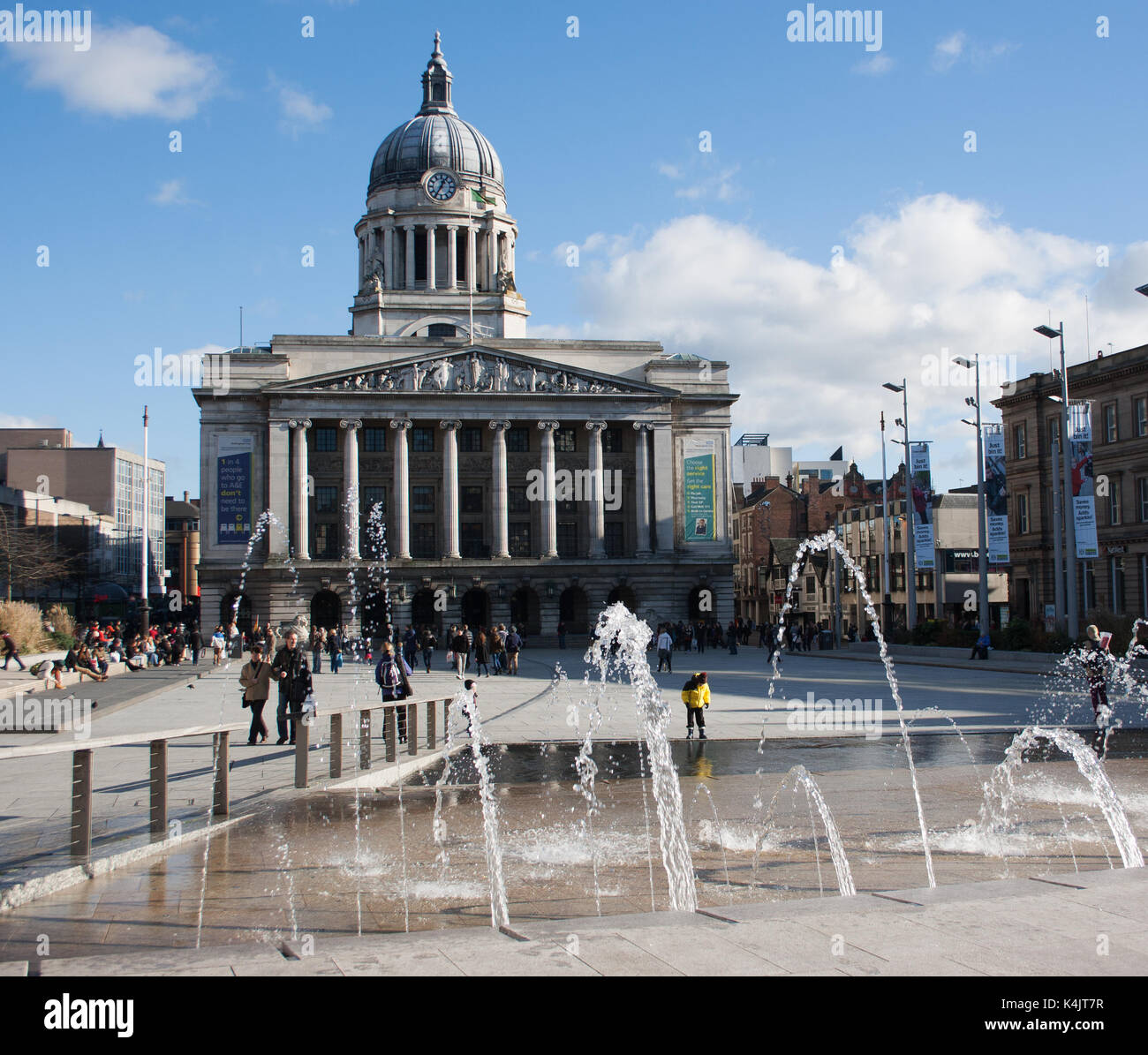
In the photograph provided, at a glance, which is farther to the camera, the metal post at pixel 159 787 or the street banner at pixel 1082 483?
the street banner at pixel 1082 483

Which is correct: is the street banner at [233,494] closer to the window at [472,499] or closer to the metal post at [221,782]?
the window at [472,499]

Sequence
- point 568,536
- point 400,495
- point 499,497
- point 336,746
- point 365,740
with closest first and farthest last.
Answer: point 336,746, point 365,740, point 400,495, point 499,497, point 568,536

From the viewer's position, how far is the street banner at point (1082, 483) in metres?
42.2

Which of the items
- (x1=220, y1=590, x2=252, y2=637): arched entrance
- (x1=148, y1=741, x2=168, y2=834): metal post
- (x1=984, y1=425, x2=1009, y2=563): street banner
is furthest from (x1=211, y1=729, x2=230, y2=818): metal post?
(x1=220, y1=590, x2=252, y2=637): arched entrance

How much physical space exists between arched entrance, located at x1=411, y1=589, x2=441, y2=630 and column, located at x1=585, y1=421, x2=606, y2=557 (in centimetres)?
1086

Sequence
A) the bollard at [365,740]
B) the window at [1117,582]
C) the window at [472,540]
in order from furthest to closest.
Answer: the window at [472,540], the window at [1117,582], the bollard at [365,740]

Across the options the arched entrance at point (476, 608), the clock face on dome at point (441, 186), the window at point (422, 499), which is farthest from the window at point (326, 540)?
the clock face on dome at point (441, 186)

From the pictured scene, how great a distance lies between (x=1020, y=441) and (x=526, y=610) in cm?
3354

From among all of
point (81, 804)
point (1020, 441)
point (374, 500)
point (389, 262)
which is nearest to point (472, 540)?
point (374, 500)

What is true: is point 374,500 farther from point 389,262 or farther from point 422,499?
point 389,262

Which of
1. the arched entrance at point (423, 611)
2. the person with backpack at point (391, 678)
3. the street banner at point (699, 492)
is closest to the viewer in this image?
the person with backpack at point (391, 678)

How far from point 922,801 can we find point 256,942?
8858 millimetres

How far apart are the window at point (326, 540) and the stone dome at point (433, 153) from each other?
116 feet

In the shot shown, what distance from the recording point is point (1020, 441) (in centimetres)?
7181
